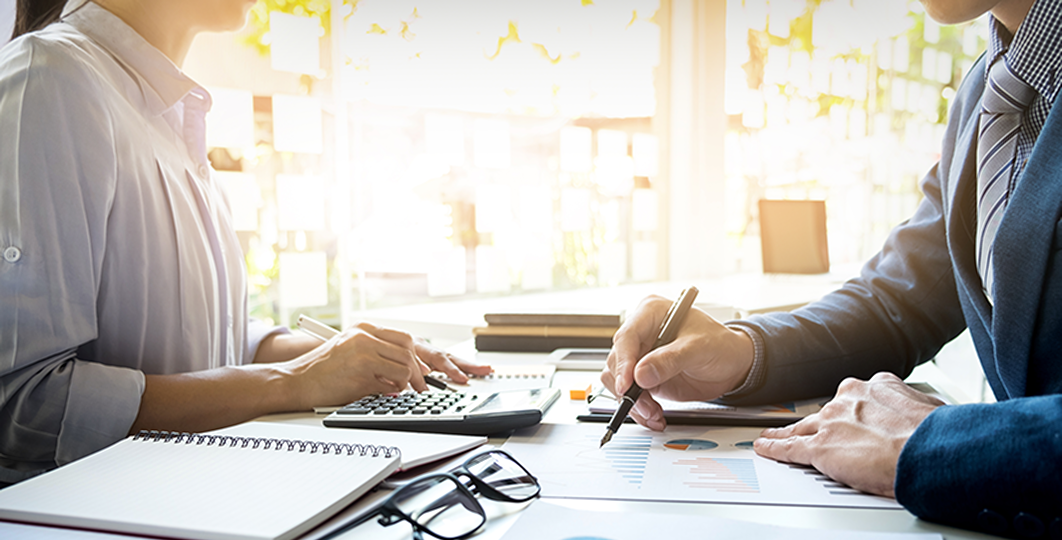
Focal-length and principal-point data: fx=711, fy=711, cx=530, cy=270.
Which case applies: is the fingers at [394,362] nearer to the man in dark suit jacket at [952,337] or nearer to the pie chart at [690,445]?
the man in dark suit jacket at [952,337]

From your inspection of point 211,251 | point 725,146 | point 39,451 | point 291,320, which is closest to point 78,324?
point 39,451

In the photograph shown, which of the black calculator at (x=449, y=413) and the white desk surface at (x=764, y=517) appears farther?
the black calculator at (x=449, y=413)

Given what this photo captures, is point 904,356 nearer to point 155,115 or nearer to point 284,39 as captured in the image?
point 155,115

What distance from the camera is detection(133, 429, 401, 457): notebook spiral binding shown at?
26.1 inches

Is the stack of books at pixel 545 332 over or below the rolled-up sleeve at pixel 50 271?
below

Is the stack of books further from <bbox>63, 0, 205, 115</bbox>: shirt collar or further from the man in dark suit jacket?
<bbox>63, 0, 205, 115</bbox>: shirt collar

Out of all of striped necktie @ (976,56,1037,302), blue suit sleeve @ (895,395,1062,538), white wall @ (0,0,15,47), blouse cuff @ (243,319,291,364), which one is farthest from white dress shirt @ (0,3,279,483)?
striped necktie @ (976,56,1037,302)

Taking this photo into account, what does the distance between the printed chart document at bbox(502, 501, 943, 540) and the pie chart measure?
21cm

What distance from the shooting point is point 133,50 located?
3.80 ft

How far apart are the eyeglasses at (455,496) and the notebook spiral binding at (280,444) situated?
8 cm

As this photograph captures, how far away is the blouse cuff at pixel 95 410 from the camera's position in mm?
876

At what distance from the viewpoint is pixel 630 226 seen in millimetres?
3111

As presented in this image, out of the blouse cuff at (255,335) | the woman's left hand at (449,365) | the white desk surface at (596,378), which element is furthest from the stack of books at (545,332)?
the blouse cuff at (255,335)

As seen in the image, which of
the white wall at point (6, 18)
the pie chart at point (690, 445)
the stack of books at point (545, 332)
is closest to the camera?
the pie chart at point (690, 445)
